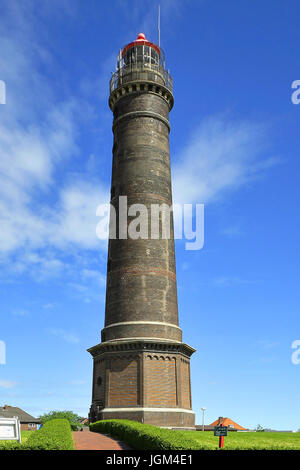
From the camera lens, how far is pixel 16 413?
75312mm

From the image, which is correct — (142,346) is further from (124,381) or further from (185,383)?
(185,383)

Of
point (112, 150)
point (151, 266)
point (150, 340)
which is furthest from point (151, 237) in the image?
point (112, 150)

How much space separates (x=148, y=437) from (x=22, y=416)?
67.1 meters

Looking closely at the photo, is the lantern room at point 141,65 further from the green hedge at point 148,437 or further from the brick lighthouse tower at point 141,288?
the green hedge at point 148,437

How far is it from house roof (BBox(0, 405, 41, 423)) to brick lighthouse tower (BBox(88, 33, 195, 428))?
156 feet

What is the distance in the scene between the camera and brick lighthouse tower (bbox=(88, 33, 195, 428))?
30000 millimetres

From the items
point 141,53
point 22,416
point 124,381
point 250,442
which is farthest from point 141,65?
point 22,416

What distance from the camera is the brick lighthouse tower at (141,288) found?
30.0 meters

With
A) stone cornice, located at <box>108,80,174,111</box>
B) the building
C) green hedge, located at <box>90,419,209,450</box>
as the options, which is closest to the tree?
the building

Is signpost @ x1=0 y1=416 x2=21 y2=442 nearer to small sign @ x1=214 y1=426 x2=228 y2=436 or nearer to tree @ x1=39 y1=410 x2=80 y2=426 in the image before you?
small sign @ x1=214 y1=426 x2=228 y2=436

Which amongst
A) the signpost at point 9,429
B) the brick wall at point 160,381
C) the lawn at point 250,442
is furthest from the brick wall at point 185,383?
the signpost at point 9,429
